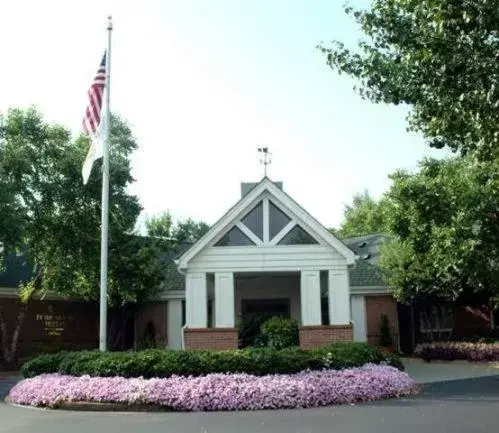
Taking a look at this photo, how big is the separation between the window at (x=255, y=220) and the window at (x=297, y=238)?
775mm

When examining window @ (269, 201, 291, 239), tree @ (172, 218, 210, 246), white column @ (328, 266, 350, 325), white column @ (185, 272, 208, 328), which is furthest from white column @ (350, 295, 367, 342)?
tree @ (172, 218, 210, 246)

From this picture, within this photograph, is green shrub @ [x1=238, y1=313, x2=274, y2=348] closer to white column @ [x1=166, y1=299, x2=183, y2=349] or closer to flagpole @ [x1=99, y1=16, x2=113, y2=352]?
flagpole @ [x1=99, y1=16, x2=113, y2=352]

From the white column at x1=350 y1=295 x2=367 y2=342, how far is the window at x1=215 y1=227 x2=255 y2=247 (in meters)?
9.13

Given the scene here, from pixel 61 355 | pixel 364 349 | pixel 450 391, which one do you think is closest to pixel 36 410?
pixel 61 355

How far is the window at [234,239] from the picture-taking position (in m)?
21.6

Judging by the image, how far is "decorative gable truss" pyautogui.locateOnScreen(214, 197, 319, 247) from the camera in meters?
21.5

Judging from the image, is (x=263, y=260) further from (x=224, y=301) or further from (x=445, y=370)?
(x=445, y=370)

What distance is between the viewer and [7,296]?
28.7m

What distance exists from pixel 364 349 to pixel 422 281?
946 centimetres

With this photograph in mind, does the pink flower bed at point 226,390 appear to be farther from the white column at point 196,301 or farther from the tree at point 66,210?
the tree at point 66,210

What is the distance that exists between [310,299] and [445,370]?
475cm

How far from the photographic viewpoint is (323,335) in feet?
68.1

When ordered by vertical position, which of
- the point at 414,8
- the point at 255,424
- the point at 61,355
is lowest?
the point at 255,424

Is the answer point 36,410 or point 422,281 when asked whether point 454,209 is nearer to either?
point 422,281
